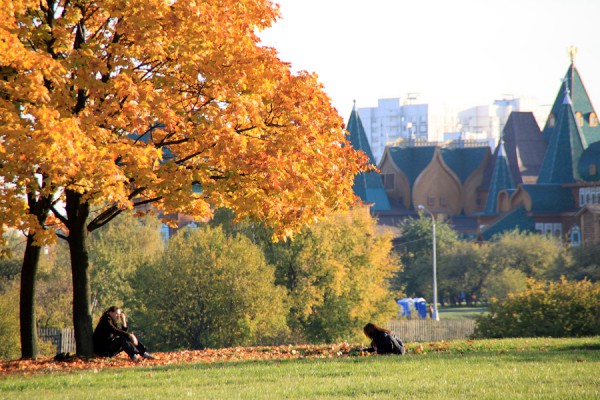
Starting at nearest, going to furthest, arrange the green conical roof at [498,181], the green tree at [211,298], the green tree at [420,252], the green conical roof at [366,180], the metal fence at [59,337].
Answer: the green tree at [211,298] < the metal fence at [59,337] < the green tree at [420,252] < the green conical roof at [366,180] < the green conical roof at [498,181]

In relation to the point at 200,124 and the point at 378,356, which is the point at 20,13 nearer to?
the point at 200,124

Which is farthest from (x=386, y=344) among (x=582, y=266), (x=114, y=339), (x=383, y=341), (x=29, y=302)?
(x=582, y=266)

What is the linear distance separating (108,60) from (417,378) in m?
7.85

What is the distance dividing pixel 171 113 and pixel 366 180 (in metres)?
105

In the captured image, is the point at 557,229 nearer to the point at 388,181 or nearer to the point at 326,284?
the point at 388,181

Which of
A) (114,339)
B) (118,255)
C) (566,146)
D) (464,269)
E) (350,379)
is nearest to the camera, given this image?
(350,379)

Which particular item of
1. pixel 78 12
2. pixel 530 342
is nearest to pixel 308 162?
pixel 78 12

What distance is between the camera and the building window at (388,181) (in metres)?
128

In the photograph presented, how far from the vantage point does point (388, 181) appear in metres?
129

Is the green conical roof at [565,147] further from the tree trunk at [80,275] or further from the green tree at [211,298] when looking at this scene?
the tree trunk at [80,275]

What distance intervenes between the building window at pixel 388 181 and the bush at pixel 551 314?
9879 cm

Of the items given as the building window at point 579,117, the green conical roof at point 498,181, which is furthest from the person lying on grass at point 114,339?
the green conical roof at point 498,181

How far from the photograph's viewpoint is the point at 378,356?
55.4 feet

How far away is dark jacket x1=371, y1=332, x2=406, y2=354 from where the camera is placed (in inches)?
681
